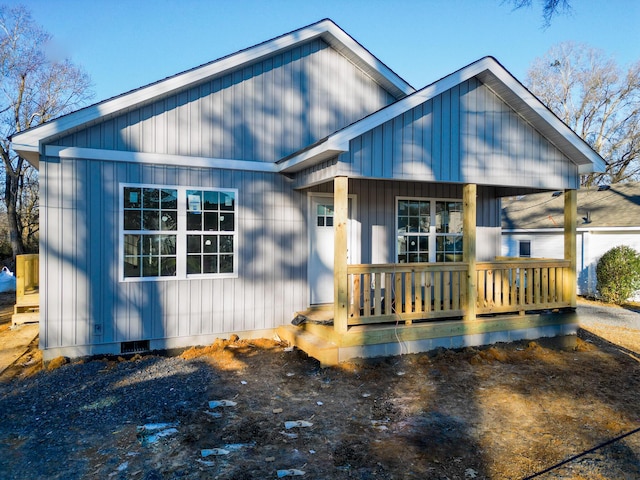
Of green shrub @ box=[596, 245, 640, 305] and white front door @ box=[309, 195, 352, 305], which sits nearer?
white front door @ box=[309, 195, 352, 305]

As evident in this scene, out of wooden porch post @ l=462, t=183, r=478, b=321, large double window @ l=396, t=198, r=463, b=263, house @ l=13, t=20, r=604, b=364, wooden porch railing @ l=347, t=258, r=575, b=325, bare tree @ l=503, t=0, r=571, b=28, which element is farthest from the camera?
large double window @ l=396, t=198, r=463, b=263

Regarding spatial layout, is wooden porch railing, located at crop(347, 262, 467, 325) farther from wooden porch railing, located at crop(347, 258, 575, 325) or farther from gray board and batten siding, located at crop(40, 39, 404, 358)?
gray board and batten siding, located at crop(40, 39, 404, 358)

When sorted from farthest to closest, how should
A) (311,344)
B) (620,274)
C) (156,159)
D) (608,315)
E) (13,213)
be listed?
1. (13,213)
2. (620,274)
3. (608,315)
4. (156,159)
5. (311,344)

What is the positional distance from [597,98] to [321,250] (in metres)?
27.9

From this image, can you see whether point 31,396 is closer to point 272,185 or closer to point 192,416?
point 192,416

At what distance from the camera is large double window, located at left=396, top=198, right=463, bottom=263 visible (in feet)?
28.2

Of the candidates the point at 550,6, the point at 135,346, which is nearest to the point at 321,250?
the point at 135,346

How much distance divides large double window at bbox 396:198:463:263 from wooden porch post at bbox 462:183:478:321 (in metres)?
1.78

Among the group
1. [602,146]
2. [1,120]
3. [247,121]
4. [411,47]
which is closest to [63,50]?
[1,120]

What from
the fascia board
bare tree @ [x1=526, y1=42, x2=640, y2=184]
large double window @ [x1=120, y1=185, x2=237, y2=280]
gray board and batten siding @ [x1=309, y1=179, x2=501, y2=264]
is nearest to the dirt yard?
large double window @ [x1=120, y1=185, x2=237, y2=280]

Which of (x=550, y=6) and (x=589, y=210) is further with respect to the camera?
(x=589, y=210)

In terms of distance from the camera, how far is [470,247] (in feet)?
22.5

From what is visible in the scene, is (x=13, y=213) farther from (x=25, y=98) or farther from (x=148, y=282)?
(x=148, y=282)

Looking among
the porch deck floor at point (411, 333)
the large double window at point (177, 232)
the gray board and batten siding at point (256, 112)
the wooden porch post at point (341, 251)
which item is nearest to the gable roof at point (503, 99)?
the wooden porch post at point (341, 251)
